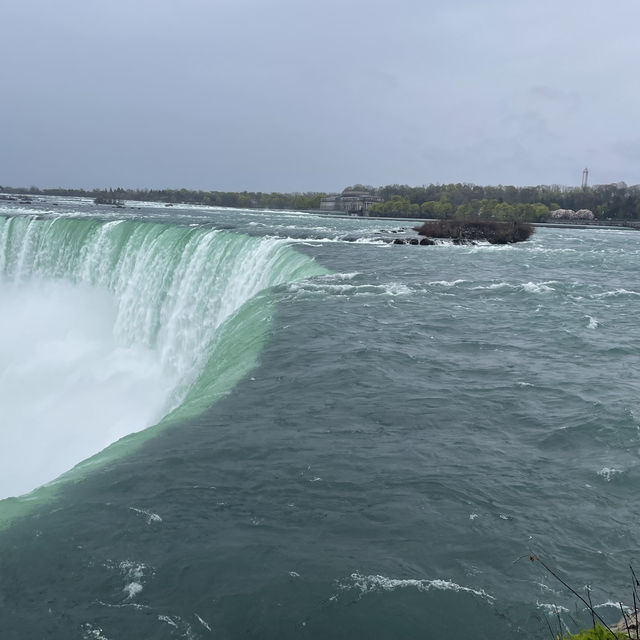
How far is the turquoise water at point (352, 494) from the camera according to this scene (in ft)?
16.1

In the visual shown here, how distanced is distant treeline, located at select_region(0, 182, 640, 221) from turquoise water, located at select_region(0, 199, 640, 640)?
267 ft

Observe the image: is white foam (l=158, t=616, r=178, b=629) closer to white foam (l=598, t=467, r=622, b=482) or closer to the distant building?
white foam (l=598, t=467, r=622, b=482)

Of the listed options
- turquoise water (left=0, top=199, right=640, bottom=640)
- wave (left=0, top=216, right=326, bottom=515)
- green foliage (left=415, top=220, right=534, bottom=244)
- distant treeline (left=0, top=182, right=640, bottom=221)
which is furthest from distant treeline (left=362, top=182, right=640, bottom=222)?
turquoise water (left=0, top=199, right=640, bottom=640)

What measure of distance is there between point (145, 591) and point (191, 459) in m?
2.33

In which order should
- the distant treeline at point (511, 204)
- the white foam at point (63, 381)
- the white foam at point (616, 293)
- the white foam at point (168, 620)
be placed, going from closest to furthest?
the white foam at point (168, 620) < the white foam at point (63, 381) < the white foam at point (616, 293) < the distant treeline at point (511, 204)

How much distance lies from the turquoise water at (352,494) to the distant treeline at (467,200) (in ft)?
267

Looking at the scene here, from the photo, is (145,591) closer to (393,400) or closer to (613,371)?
(393,400)

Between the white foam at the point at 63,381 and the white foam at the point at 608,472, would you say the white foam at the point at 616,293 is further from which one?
the white foam at the point at 63,381

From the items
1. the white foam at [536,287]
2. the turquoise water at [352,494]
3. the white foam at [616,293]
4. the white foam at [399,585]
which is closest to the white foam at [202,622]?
the turquoise water at [352,494]

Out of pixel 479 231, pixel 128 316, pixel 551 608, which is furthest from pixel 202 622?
pixel 479 231

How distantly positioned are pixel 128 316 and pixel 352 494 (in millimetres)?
17613

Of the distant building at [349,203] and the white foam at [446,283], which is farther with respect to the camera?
the distant building at [349,203]

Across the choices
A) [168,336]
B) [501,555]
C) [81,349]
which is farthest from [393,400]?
[81,349]

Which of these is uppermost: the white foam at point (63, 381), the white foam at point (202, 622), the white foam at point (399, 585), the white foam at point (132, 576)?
the white foam at point (399, 585)
